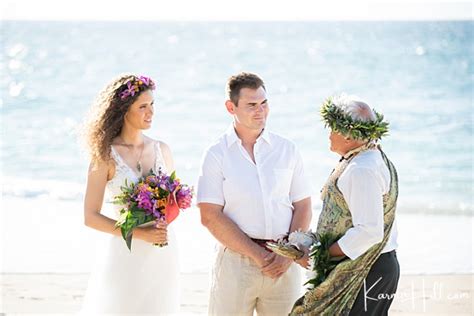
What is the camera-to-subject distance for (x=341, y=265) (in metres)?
4.95

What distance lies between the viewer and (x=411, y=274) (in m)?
10.1

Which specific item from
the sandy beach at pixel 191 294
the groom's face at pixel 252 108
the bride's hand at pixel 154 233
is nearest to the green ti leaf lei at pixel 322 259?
the groom's face at pixel 252 108

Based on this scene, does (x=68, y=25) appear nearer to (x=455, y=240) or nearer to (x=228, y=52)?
(x=228, y=52)

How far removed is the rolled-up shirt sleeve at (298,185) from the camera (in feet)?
19.1

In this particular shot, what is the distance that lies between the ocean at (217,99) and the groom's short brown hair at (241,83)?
1165mm

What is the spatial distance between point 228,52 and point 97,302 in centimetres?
2947

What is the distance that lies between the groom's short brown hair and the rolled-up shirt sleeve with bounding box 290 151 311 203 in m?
0.57

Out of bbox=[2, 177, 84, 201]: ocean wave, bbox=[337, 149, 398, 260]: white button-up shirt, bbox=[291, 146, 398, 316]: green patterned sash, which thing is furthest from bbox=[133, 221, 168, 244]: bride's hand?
bbox=[2, 177, 84, 201]: ocean wave

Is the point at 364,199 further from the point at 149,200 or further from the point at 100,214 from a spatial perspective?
the point at 100,214

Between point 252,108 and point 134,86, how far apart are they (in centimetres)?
84

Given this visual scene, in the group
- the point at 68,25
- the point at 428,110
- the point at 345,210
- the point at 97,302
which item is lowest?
the point at 97,302

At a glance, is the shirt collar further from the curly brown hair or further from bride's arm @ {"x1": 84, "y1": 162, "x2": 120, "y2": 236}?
bride's arm @ {"x1": 84, "y1": 162, "x2": 120, "y2": 236}

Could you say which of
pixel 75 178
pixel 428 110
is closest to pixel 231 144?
pixel 75 178

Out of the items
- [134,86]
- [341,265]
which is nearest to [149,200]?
[134,86]
